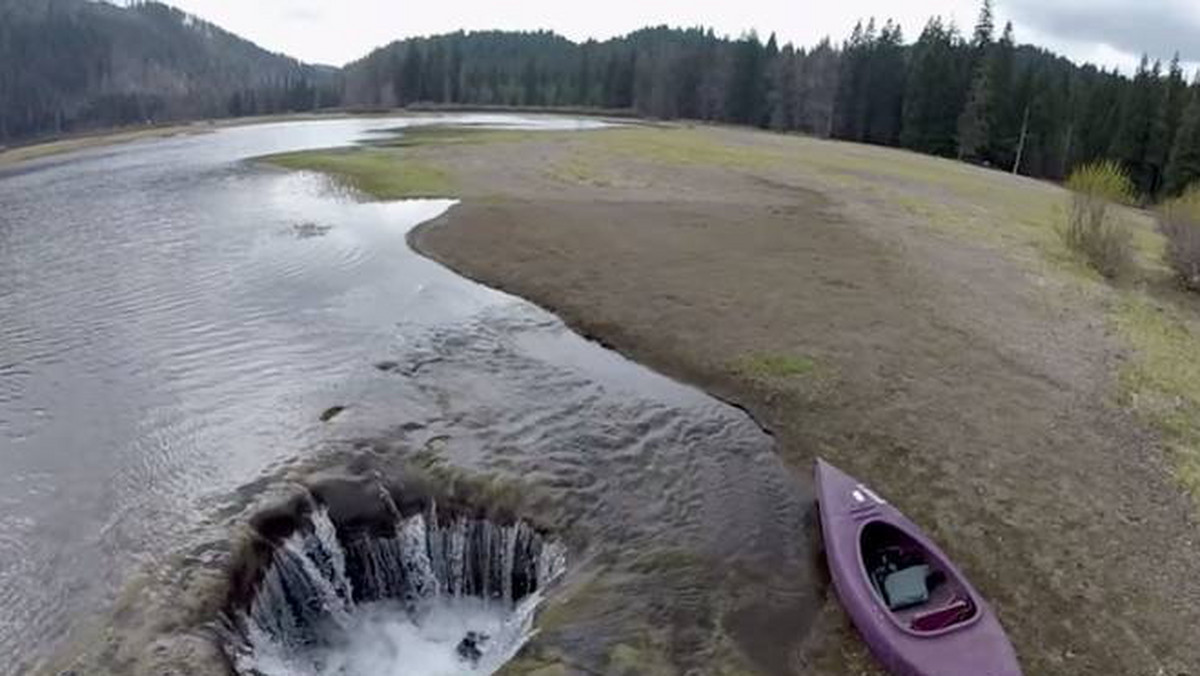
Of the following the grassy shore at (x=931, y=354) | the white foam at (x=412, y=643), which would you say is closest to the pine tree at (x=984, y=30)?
the grassy shore at (x=931, y=354)

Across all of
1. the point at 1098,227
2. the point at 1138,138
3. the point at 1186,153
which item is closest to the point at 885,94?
the point at 1138,138

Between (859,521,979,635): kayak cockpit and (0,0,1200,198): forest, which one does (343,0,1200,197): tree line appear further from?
(859,521,979,635): kayak cockpit

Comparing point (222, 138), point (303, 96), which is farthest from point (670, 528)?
point (303, 96)

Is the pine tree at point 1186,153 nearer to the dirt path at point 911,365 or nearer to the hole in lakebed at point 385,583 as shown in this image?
the dirt path at point 911,365

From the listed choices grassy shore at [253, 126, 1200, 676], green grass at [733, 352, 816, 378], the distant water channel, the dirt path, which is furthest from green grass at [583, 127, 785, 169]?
green grass at [733, 352, 816, 378]

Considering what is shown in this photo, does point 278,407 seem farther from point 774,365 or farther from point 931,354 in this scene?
point 931,354

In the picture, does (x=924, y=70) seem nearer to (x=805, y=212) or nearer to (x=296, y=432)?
(x=805, y=212)
